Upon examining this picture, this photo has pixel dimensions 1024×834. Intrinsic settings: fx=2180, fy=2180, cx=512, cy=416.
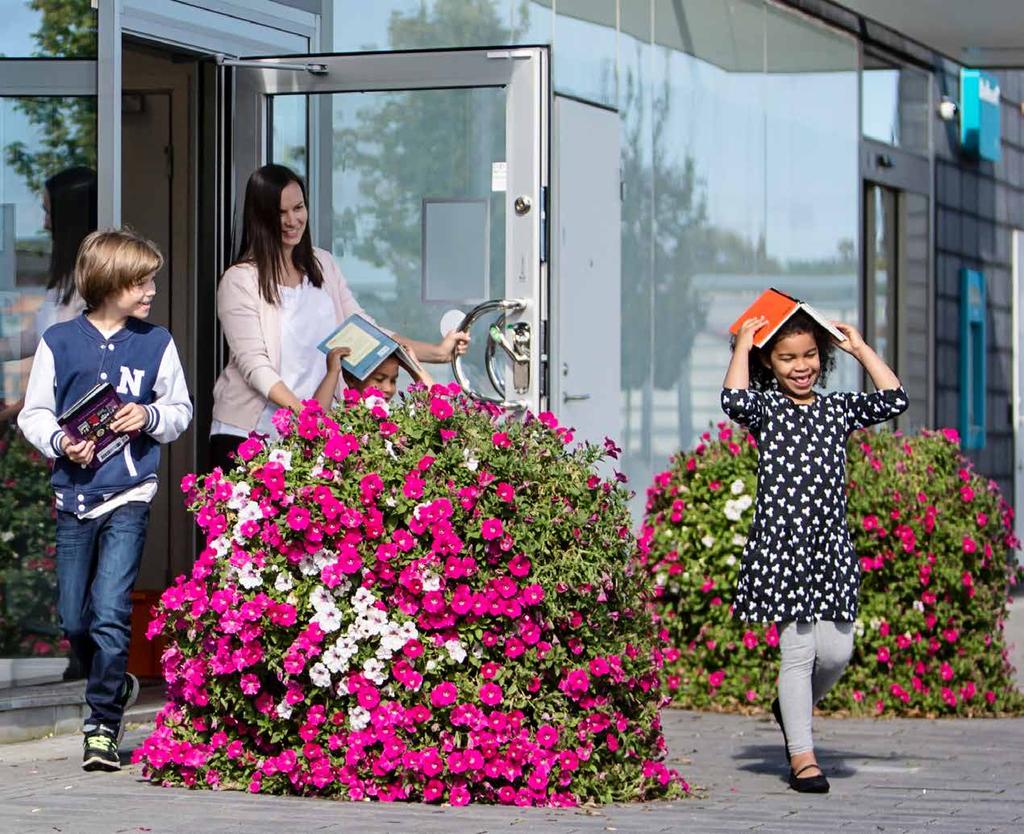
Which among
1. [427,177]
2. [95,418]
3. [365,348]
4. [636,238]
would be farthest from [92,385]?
[636,238]

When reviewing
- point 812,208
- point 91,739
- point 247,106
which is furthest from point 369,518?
point 812,208

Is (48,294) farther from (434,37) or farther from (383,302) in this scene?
(434,37)

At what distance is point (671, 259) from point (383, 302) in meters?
3.20

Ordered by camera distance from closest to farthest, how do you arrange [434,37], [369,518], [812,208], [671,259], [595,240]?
[369,518], [434,37], [595,240], [671,259], [812,208]

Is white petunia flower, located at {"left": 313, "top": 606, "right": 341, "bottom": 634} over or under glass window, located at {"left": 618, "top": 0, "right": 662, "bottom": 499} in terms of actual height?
under

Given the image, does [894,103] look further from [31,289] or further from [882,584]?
[31,289]

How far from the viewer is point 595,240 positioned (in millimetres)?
10148

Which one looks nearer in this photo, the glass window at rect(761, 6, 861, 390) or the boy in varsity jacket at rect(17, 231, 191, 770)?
the boy in varsity jacket at rect(17, 231, 191, 770)

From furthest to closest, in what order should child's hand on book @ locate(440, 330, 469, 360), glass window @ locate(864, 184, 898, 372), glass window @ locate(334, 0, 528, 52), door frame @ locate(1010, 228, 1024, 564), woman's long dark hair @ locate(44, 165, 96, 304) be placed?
1. door frame @ locate(1010, 228, 1024, 564)
2. glass window @ locate(864, 184, 898, 372)
3. glass window @ locate(334, 0, 528, 52)
4. child's hand on book @ locate(440, 330, 469, 360)
5. woman's long dark hair @ locate(44, 165, 96, 304)

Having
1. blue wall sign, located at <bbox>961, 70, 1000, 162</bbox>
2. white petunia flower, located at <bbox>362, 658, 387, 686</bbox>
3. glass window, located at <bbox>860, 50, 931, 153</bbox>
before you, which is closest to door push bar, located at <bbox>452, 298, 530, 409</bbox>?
white petunia flower, located at <bbox>362, 658, 387, 686</bbox>

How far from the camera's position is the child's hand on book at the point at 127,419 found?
616cm

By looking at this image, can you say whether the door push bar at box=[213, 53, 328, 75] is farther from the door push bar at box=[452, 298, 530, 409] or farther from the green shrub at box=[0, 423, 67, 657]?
the green shrub at box=[0, 423, 67, 657]

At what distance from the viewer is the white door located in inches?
385

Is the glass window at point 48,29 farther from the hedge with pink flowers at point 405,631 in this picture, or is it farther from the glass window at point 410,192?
the hedge with pink flowers at point 405,631
